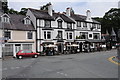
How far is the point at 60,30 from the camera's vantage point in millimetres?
36844

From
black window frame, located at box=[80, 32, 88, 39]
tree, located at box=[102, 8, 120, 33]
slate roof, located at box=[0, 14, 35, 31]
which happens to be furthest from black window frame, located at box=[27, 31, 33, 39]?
tree, located at box=[102, 8, 120, 33]

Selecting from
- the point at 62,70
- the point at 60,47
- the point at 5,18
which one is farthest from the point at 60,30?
the point at 62,70

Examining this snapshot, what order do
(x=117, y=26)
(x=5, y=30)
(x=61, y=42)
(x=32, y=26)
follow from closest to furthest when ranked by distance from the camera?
(x=5, y=30) < (x=32, y=26) < (x=61, y=42) < (x=117, y=26)

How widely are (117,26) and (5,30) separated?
49.9m

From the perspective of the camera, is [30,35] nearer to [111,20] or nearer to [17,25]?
[17,25]

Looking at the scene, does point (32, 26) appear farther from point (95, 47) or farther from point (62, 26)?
point (95, 47)

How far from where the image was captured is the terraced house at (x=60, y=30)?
33656mm

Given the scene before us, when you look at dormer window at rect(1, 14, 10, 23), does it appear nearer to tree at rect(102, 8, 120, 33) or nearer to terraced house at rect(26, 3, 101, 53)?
terraced house at rect(26, 3, 101, 53)

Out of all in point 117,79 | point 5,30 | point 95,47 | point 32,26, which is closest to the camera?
point 117,79

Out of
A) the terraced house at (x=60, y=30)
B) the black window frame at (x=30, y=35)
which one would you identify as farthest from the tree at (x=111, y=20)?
the black window frame at (x=30, y=35)

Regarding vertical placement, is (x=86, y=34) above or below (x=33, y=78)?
above

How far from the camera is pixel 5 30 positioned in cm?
2933

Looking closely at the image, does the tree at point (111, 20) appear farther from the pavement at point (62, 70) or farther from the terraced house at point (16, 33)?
the pavement at point (62, 70)

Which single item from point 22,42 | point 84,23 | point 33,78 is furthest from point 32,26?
point 33,78
